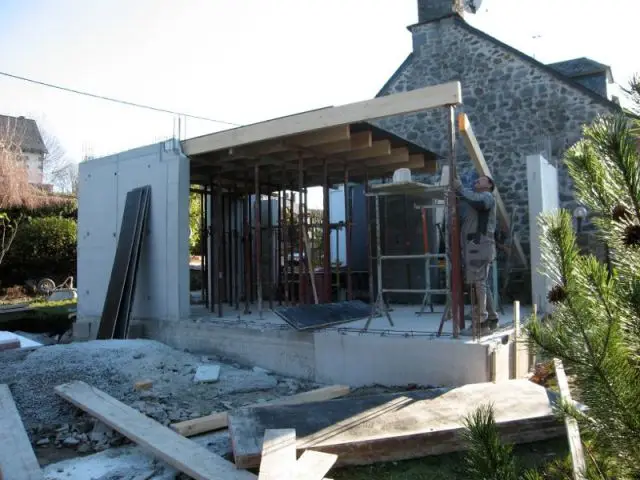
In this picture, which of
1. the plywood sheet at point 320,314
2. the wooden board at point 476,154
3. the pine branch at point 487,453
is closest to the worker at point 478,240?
the wooden board at point 476,154

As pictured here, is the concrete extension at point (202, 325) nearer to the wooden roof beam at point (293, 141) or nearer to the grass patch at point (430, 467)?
the wooden roof beam at point (293, 141)

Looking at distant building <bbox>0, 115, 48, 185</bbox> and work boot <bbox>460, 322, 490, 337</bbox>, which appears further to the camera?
distant building <bbox>0, 115, 48, 185</bbox>

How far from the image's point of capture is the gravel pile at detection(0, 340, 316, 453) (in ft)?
16.0

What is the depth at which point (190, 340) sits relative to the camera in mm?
7652

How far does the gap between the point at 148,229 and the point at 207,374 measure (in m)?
3.26

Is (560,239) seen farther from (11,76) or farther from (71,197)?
(71,197)

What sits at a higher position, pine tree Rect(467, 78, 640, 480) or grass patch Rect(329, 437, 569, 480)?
pine tree Rect(467, 78, 640, 480)

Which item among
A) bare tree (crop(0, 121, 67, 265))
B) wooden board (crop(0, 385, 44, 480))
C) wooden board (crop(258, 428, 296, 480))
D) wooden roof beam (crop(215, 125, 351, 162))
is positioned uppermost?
bare tree (crop(0, 121, 67, 265))

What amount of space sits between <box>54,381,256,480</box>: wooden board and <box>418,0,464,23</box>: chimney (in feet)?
35.8

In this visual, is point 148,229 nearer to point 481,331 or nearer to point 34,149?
point 481,331

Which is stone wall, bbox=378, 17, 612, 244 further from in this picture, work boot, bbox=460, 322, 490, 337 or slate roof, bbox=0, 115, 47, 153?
slate roof, bbox=0, 115, 47, 153

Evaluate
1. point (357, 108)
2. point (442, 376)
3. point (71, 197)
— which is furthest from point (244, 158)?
point (71, 197)

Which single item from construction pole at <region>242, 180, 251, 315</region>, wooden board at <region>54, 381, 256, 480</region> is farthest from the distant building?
wooden board at <region>54, 381, 256, 480</region>

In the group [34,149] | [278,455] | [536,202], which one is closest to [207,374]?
[278,455]
